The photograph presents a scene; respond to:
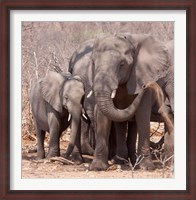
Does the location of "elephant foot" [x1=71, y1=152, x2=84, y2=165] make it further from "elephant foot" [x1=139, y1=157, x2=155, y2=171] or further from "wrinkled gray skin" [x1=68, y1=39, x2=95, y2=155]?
"elephant foot" [x1=139, y1=157, x2=155, y2=171]

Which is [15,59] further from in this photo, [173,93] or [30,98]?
[173,93]

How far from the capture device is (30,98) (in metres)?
5.75

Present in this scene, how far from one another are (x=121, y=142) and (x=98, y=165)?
269mm

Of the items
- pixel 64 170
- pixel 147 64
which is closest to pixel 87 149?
pixel 64 170

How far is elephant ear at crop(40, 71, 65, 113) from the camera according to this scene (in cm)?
602

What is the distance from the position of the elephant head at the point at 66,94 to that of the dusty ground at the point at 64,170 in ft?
0.68

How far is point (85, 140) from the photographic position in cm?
602

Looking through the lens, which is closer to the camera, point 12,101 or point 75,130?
point 12,101

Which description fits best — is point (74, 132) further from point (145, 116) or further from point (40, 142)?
point (145, 116)

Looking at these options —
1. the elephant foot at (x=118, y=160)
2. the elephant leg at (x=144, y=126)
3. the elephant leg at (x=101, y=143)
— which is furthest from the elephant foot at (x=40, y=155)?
the elephant leg at (x=144, y=126)

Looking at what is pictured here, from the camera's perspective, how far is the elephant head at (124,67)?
18.6 ft
